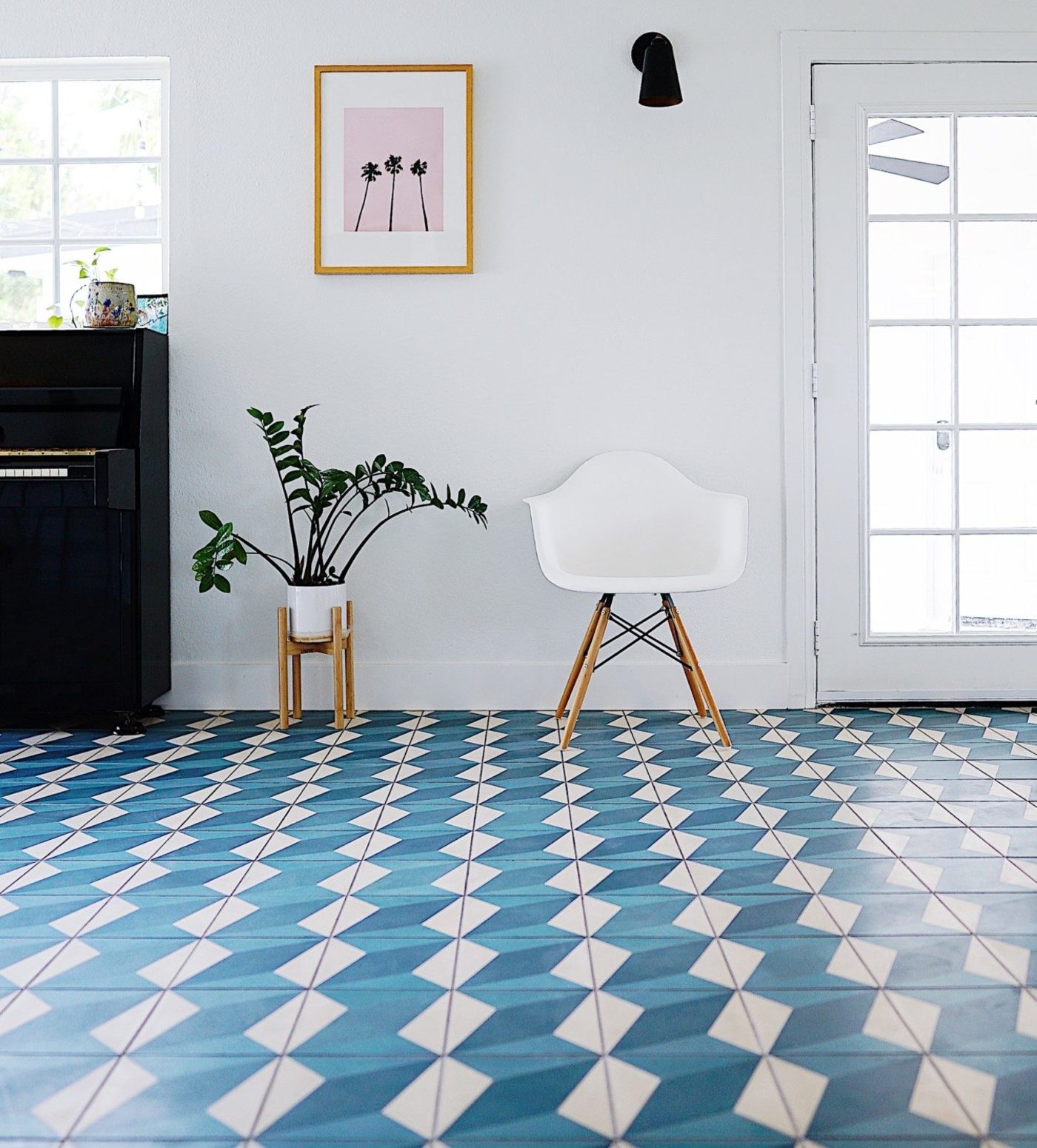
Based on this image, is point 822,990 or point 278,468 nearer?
point 822,990

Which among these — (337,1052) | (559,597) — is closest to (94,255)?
(559,597)

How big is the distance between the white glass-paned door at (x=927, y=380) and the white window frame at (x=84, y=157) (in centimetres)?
216

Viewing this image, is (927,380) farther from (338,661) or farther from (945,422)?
(338,661)

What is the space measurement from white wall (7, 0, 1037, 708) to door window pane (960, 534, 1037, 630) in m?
0.63

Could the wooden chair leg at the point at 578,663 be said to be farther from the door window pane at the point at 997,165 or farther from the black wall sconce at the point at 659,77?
the door window pane at the point at 997,165

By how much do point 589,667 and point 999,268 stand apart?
190 cm

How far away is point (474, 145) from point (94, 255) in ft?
4.37

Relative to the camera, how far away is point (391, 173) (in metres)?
3.59

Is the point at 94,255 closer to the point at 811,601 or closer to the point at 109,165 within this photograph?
the point at 109,165

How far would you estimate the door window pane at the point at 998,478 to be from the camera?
3.62 meters

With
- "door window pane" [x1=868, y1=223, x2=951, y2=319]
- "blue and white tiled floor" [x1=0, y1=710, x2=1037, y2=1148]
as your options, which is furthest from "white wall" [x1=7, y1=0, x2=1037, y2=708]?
"blue and white tiled floor" [x1=0, y1=710, x2=1037, y2=1148]

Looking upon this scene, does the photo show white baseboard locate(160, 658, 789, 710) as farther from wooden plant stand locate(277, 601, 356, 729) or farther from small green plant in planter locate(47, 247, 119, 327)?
small green plant in planter locate(47, 247, 119, 327)

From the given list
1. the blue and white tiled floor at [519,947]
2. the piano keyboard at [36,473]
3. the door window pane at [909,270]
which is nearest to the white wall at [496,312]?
the door window pane at [909,270]

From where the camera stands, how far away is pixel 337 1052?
1.46 m
